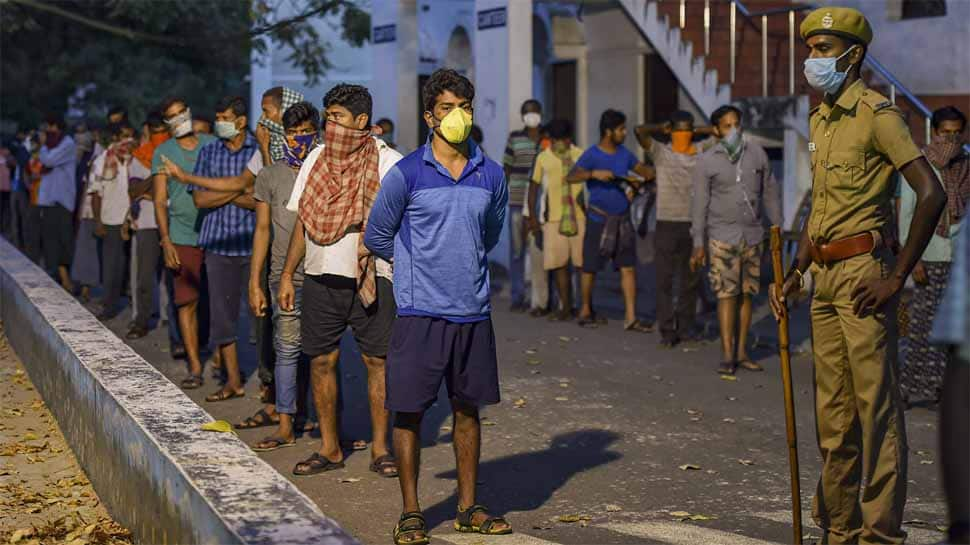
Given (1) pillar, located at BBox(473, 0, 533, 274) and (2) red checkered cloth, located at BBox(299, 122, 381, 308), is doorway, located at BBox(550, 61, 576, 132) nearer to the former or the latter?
(1) pillar, located at BBox(473, 0, 533, 274)

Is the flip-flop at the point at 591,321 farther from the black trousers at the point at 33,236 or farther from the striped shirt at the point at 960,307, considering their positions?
the striped shirt at the point at 960,307

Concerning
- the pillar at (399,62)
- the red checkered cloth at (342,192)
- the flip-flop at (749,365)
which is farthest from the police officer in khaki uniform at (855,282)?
the pillar at (399,62)

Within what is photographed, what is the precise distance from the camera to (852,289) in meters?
6.25

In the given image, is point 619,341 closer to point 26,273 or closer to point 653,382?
point 653,382

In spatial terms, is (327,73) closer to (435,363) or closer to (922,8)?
(922,8)

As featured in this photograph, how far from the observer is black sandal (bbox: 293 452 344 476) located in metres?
8.52

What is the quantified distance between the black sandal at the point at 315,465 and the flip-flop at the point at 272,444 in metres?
0.58

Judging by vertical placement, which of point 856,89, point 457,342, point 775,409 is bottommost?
point 775,409

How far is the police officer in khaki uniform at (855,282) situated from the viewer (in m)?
6.15

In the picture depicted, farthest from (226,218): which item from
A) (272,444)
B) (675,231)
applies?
(675,231)

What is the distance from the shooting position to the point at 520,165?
16.5m

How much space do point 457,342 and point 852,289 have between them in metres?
1.75

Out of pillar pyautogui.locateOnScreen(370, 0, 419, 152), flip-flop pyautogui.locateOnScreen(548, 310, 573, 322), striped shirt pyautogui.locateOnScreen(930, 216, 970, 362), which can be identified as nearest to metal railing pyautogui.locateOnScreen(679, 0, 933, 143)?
flip-flop pyautogui.locateOnScreen(548, 310, 573, 322)

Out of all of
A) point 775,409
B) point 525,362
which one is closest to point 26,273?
point 525,362
